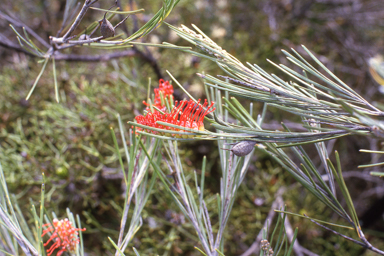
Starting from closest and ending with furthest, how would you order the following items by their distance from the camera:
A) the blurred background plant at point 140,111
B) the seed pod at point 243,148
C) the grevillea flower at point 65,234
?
the seed pod at point 243,148 < the grevillea flower at point 65,234 < the blurred background plant at point 140,111

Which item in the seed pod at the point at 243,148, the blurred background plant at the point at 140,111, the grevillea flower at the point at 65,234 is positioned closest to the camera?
the seed pod at the point at 243,148

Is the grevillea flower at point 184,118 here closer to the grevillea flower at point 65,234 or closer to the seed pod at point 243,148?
the seed pod at point 243,148

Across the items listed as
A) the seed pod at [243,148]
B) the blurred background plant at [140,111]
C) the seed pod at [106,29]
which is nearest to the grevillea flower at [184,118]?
the seed pod at [243,148]

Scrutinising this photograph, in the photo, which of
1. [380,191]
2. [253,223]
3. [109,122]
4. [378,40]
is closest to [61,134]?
[109,122]

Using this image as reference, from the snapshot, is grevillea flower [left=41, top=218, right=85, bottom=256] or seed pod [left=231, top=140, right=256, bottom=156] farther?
grevillea flower [left=41, top=218, right=85, bottom=256]

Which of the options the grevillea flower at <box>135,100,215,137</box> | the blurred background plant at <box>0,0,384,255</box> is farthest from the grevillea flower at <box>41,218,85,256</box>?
the blurred background plant at <box>0,0,384,255</box>

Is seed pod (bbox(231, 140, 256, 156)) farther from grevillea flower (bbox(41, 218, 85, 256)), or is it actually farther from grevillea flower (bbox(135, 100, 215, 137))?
grevillea flower (bbox(41, 218, 85, 256))

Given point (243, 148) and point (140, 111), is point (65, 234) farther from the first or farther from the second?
point (140, 111)

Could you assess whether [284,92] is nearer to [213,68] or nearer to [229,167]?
[229,167]

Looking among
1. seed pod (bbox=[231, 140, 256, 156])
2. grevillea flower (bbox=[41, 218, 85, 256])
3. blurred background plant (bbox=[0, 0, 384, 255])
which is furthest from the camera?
blurred background plant (bbox=[0, 0, 384, 255])
